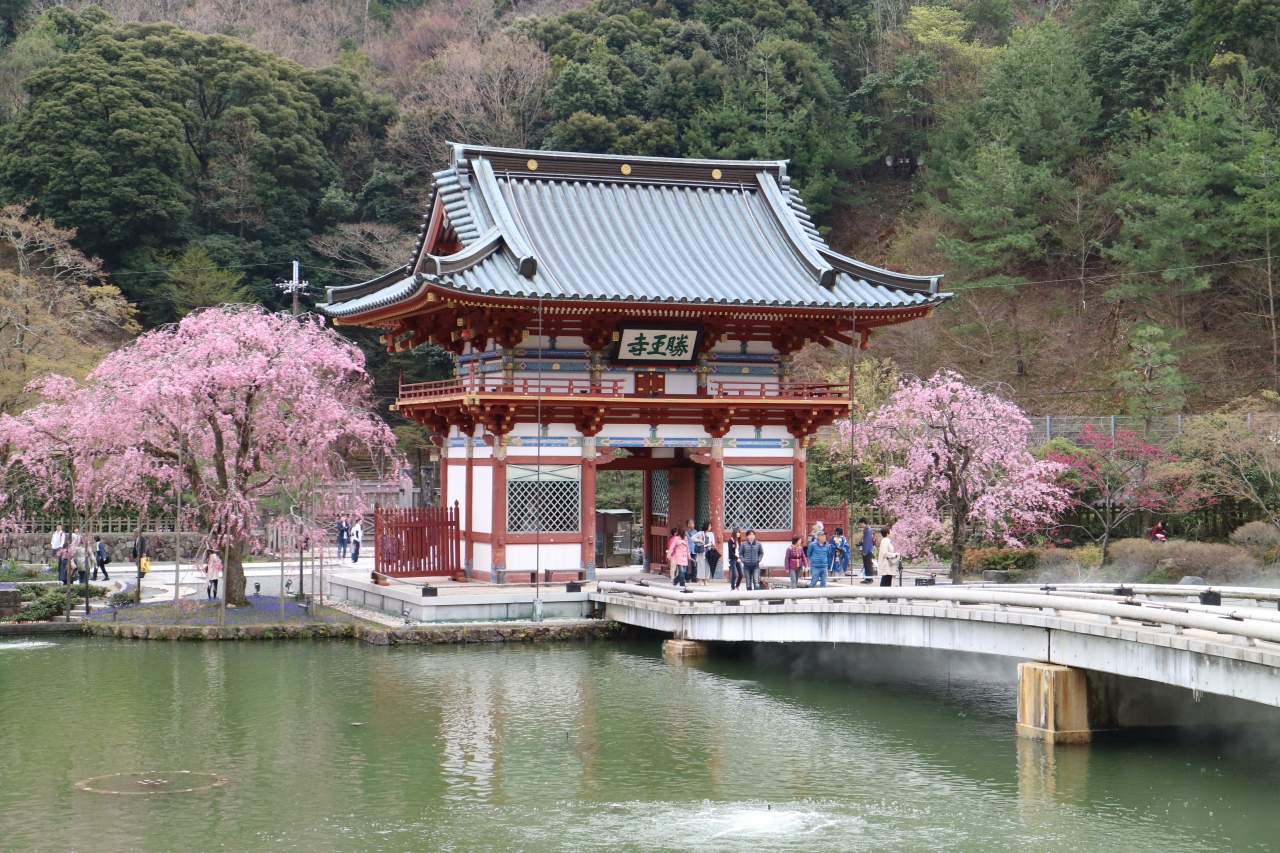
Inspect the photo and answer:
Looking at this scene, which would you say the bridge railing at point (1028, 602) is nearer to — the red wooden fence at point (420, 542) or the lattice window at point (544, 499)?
the lattice window at point (544, 499)

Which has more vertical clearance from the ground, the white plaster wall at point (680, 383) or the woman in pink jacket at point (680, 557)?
the white plaster wall at point (680, 383)

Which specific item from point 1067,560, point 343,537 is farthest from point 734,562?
point 343,537

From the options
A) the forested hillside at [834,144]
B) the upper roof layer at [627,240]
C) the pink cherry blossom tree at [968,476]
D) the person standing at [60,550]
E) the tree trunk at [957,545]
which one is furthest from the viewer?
the forested hillside at [834,144]

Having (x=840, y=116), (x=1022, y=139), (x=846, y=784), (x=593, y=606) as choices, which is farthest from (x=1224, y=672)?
(x=840, y=116)

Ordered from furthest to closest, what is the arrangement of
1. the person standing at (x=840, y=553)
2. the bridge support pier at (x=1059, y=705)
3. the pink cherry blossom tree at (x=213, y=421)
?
1. the person standing at (x=840, y=553)
2. the pink cherry blossom tree at (x=213, y=421)
3. the bridge support pier at (x=1059, y=705)

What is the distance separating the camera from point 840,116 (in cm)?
6981

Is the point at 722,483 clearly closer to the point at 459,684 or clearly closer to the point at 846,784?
the point at 459,684

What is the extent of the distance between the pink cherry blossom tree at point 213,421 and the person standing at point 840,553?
12.3 m

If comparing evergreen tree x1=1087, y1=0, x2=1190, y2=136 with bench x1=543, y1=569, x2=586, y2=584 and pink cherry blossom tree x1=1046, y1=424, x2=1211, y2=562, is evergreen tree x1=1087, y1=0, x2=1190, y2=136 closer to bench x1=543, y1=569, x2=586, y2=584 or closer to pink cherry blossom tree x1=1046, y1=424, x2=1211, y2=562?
pink cherry blossom tree x1=1046, y1=424, x2=1211, y2=562

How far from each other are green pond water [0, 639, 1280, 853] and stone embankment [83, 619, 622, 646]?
1.35 metres

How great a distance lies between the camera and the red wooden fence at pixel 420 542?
3466 cm

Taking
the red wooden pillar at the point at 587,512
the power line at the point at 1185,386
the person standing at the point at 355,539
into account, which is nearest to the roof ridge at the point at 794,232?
the red wooden pillar at the point at 587,512

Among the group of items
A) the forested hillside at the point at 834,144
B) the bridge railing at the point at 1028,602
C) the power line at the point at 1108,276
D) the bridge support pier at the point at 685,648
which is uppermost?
the forested hillside at the point at 834,144

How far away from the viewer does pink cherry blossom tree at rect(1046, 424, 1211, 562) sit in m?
38.1
